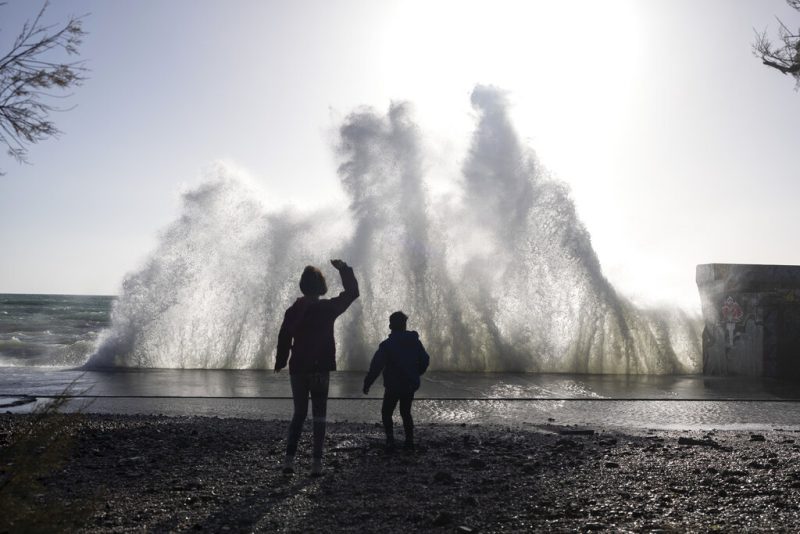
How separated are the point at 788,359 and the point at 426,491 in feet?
46.7

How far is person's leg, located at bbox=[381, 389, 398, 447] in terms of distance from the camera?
7344mm

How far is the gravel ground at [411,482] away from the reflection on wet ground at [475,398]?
4.63ft

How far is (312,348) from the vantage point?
239 inches

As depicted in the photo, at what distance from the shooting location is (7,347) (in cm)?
2464

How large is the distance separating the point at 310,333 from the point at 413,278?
14.4m

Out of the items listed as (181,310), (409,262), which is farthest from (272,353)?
(409,262)

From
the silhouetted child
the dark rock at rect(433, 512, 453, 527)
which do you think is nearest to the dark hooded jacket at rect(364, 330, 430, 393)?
the silhouetted child

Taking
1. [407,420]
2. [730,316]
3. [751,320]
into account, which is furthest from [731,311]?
[407,420]

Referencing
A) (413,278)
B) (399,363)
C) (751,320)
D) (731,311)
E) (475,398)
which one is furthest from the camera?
(413,278)

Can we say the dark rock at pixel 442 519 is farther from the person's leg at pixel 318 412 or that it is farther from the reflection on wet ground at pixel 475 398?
the reflection on wet ground at pixel 475 398

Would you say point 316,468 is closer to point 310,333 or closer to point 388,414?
point 310,333

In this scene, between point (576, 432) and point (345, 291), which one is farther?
point (576, 432)

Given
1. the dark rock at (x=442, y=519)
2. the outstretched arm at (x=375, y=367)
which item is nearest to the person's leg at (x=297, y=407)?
the outstretched arm at (x=375, y=367)

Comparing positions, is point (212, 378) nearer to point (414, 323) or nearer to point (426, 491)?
point (414, 323)
